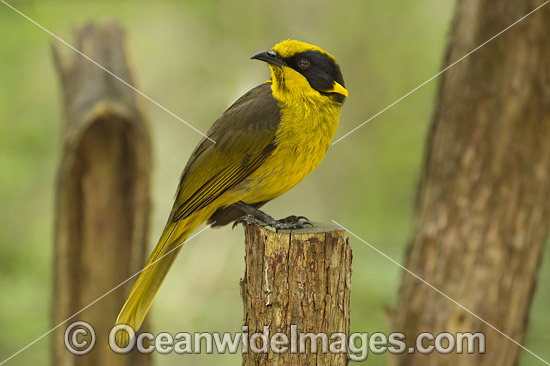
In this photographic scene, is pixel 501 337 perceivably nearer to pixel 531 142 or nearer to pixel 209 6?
pixel 531 142

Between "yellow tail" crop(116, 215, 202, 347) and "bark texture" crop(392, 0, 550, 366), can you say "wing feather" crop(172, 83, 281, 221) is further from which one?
"bark texture" crop(392, 0, 550, 366)

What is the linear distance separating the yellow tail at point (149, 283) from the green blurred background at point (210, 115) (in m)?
4.13

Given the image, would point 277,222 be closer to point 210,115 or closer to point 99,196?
point 99,196

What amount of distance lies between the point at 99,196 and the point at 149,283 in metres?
2.01

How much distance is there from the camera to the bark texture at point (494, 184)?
204 inches

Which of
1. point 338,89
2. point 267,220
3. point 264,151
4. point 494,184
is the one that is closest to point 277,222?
point 267,220

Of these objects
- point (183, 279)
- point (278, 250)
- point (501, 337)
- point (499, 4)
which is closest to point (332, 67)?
point (278, 250)

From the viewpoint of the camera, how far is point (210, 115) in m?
8.50

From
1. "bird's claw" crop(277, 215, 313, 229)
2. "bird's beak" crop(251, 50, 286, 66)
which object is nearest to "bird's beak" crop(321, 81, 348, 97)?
"bird's beak" crop(251, 50, 286, 66)

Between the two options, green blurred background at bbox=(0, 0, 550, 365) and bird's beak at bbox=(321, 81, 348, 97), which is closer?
bird's beak at bbox=(321, 81, 348, 97)

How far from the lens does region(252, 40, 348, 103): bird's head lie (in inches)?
128

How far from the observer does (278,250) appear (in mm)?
3094

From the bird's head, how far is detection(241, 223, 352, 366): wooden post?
2.42ft

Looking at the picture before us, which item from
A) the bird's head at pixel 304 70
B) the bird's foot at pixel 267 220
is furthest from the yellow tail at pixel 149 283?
the bird's head at pixel 304 70
